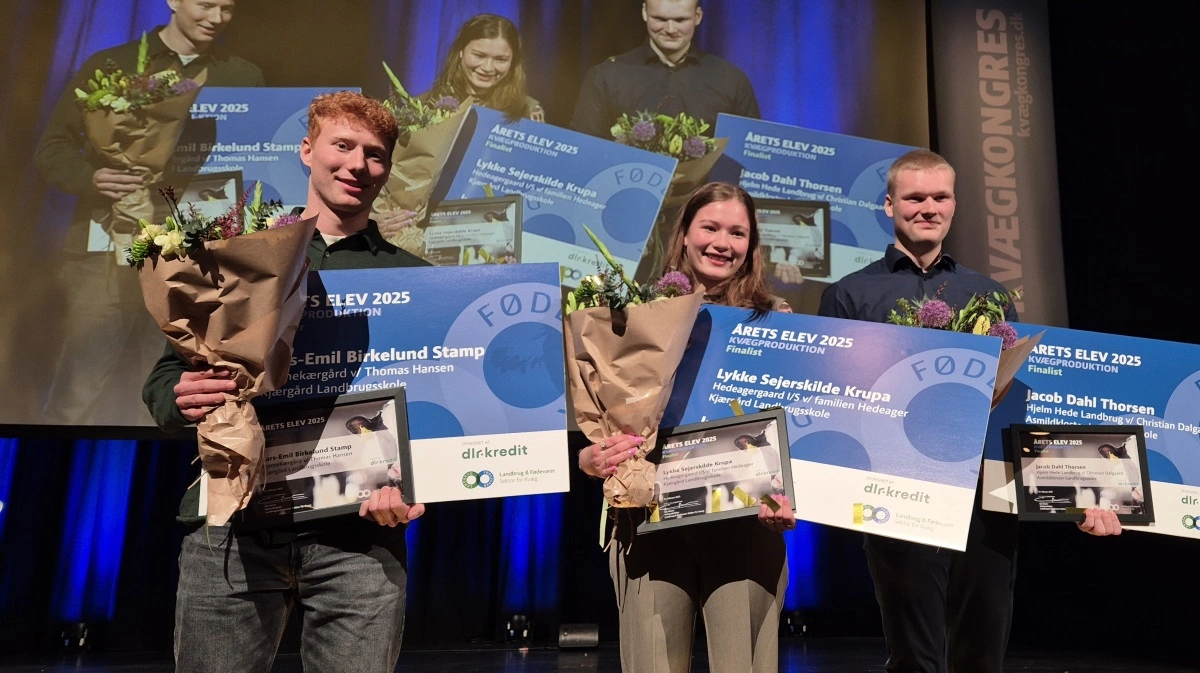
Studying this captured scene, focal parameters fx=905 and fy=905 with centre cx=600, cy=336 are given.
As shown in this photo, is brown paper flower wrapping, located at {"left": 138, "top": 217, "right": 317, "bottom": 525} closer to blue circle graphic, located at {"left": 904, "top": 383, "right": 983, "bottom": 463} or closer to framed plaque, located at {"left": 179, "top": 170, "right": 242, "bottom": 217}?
blue circle graphic, located at {"left": 904, "top": 383, "right": 983, "bottom": 463}

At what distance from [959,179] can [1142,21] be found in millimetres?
1903

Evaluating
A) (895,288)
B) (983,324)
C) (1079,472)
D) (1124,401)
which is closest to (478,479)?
(983,324)

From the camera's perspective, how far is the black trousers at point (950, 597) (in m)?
2.17

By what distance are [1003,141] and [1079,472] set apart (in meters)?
3.11

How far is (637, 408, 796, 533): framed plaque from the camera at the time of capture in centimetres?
176

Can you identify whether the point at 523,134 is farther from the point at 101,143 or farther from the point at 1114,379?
the point at 1114,379

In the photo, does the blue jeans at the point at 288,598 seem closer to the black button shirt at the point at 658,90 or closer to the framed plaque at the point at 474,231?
the framed plaque at the point at 474,231

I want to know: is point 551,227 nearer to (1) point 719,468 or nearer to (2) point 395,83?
(2) point 395,83

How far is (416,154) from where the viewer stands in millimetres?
4207

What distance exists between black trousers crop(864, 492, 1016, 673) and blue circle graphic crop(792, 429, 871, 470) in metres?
0.45

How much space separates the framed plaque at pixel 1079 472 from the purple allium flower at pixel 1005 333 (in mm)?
274

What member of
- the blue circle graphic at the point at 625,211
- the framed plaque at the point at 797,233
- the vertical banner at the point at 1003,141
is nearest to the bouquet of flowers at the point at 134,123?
the blue circle graphic at the point at 625,211

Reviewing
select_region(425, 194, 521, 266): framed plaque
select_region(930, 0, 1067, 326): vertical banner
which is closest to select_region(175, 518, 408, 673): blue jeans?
select_region(425, 194, 521, 266): framed plaque

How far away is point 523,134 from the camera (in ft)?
14.1
